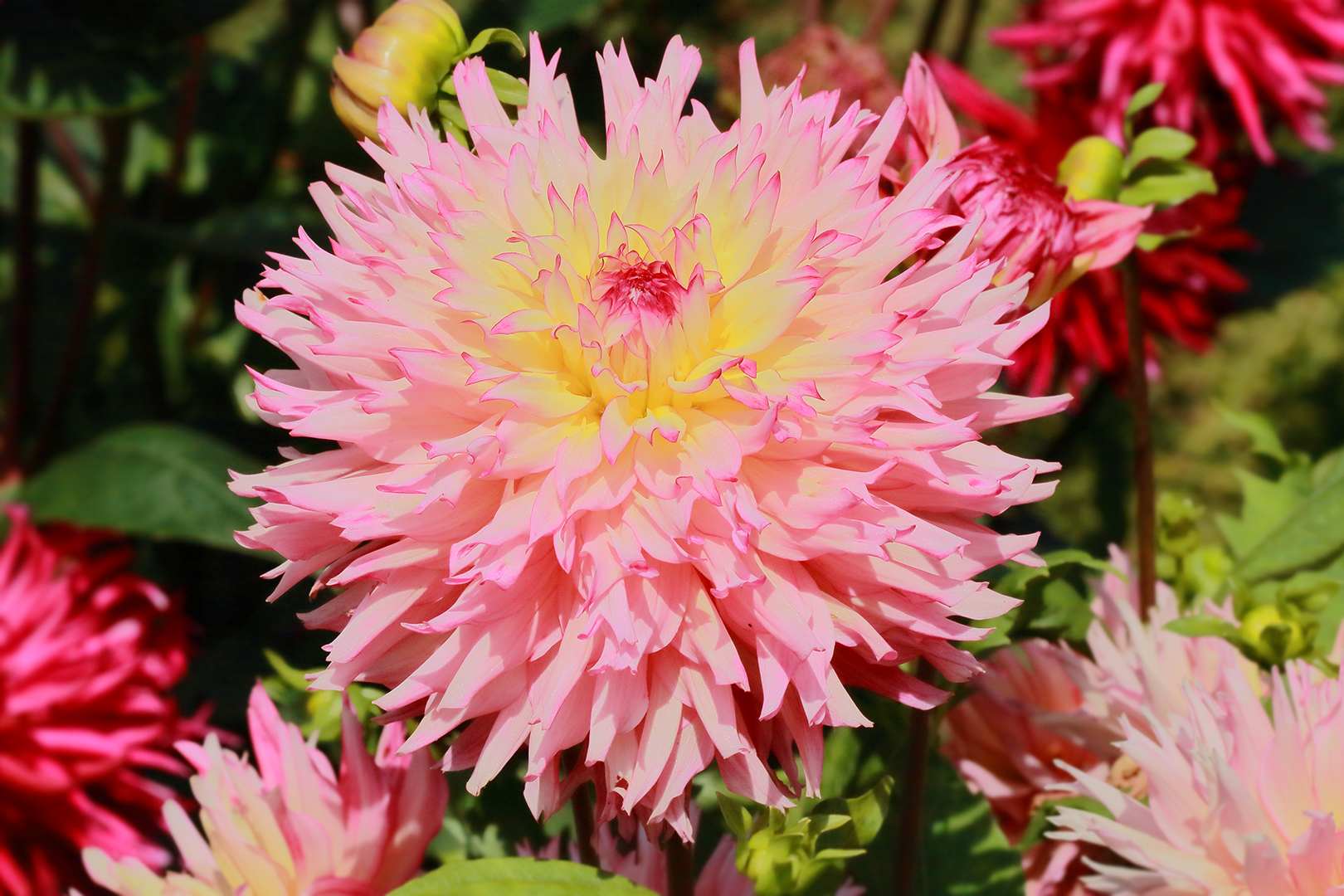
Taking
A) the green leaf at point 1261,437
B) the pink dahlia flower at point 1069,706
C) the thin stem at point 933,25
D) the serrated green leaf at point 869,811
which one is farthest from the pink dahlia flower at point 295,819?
the thin stem at point 933,25

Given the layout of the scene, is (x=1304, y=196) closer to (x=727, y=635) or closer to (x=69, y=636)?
(x=727, y=635)

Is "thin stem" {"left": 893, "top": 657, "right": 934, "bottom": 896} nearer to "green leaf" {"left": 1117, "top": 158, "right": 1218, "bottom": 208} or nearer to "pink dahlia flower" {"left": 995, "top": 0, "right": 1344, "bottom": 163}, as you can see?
"green leaf" {"left": 1117, "top": 158, "right": 1218, "bottom": 208}

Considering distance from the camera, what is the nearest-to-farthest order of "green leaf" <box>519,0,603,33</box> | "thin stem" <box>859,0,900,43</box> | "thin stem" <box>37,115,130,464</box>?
"green leaf" <box>519,0,603,33</box>, "thin stem" <box>37,115,130,464</box>, "thin stem" <box>859,0,900,43</box>

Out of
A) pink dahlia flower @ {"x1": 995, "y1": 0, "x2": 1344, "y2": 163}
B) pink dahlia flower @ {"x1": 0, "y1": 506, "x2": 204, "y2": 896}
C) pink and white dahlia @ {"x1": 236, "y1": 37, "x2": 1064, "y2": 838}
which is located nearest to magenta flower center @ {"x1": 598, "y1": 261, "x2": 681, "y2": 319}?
pink and white dahlia @ {"x1": 236, "y1": 37, "x2": 1064, "y2": 838}

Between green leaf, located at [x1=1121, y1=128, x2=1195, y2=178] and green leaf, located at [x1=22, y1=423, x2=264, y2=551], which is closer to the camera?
green leaf, located at [x1=1121, y1=128, x2=1195, y2=178]

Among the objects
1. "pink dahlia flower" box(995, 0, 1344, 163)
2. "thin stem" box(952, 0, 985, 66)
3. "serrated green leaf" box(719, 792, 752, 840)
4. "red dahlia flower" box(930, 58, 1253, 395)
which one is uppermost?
"thin stem" box(952, 0, 985, 66)

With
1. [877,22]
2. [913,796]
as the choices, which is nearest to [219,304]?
[877,22]
